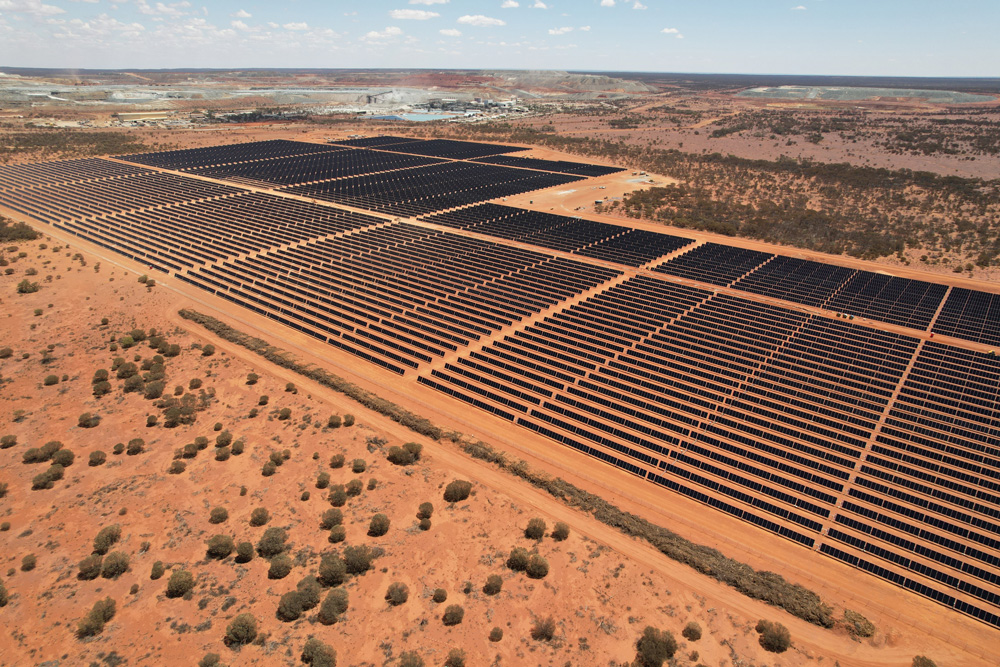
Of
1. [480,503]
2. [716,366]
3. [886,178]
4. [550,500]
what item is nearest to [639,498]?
[550,500]

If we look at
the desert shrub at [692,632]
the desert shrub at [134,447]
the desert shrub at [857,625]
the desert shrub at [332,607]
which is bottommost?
the desert shrub at [857,625]

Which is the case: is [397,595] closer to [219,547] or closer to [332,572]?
[332,572]

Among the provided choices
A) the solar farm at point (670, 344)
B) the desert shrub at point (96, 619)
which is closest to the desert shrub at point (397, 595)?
the desert shrub at point (96, 619)

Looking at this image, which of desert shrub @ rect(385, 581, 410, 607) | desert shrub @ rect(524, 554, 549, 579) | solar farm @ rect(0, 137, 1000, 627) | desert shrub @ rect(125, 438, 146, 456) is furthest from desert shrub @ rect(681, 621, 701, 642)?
desert shrub @ rect(125, 438, 146, 456)

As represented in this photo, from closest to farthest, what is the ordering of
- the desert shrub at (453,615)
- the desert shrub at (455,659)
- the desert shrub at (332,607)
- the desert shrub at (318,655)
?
the desert shrub at (318,655) < the desert shrub at (455,659) < the desert shrub at (332,607) < the desert shrub at (453,615)

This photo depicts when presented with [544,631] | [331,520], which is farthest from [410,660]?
[331,520]

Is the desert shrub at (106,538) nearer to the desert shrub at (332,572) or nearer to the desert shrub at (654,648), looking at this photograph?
the desert shrub at (332,572)
